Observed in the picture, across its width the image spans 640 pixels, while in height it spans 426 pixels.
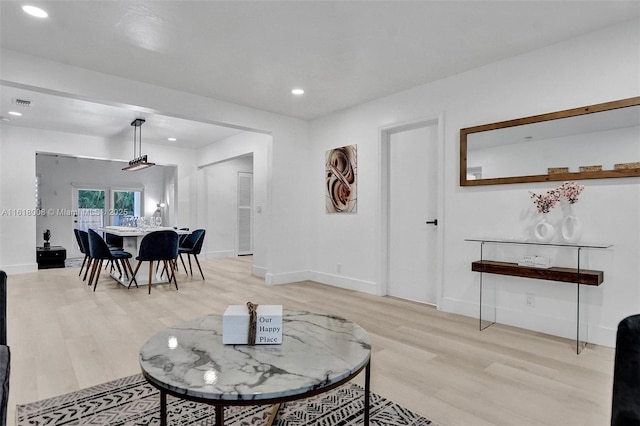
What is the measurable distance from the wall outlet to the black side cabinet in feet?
26.1

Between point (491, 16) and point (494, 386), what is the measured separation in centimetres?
265

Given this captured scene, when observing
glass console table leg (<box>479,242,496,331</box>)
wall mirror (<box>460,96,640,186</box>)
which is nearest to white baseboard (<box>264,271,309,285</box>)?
glass console table leg (<box>479,242,496,331</box>)

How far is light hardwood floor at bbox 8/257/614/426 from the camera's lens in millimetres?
1999

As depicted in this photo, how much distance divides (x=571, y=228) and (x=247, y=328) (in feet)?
9.43

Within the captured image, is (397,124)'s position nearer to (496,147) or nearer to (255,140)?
(496,147)

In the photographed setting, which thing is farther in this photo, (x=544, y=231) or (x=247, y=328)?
(x=544, y=231)

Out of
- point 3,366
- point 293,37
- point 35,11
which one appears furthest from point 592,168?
point 35,11

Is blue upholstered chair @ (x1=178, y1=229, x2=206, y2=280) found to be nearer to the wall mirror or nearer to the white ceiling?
the white ceiling

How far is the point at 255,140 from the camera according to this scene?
646cm

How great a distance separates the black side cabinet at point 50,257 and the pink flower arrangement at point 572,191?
27.1 feet

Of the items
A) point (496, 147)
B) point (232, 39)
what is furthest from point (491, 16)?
point (232, 39)

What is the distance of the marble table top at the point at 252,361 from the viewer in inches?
46.8

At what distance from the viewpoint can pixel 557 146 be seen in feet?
10.2

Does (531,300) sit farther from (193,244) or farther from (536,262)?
(193,244)
